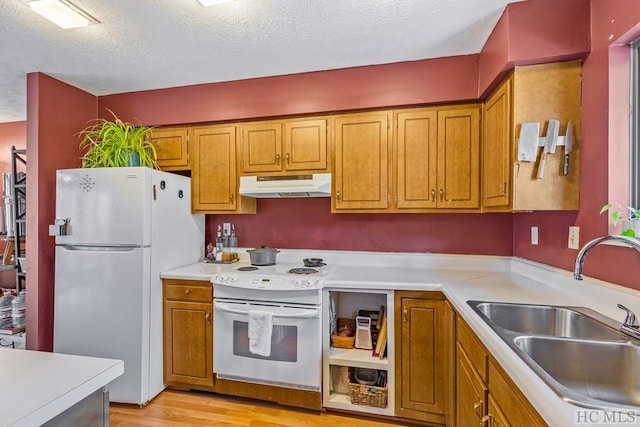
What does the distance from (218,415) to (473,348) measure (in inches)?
66.4

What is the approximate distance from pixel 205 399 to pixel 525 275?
2.36m

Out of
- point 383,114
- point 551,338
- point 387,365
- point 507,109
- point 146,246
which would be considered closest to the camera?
point 551,338

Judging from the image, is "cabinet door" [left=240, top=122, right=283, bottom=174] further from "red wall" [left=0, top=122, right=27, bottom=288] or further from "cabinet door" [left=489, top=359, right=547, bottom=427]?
"red wall" [left=0, top=122, right=27, bottom=288]

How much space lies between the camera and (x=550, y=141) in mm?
1630

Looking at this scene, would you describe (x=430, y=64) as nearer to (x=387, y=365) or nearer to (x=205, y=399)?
(x=387, y=365)

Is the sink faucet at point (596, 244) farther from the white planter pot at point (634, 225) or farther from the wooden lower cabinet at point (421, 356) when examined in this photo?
the wooden lower cabinet at point (421, 356)

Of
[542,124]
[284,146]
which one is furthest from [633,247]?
[284,146]

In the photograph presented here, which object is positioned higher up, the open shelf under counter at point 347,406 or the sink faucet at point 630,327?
the sink faucet at point 630,327

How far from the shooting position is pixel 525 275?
6.94ft

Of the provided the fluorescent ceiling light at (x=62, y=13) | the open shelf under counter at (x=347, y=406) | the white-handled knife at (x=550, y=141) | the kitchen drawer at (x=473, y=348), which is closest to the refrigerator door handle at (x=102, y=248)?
the fluorescent ceiling light at (x=62, y=13)

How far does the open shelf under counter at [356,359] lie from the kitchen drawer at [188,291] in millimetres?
943

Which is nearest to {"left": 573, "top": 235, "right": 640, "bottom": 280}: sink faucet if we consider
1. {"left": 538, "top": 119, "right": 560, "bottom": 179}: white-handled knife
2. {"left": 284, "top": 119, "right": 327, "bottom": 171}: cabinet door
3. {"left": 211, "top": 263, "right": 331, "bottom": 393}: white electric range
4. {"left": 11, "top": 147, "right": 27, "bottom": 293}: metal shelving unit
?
{"left": 538, "top": 119, "right": 560, "bottom": 179}: white-handled knife

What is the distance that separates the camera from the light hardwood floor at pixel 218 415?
2.02 meters

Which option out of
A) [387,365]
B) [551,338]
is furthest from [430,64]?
[387,365]
